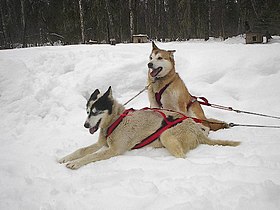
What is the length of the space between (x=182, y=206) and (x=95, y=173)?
121cm

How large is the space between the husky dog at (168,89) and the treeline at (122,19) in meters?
14.0

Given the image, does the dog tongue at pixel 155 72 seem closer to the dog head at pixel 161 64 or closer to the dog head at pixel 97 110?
the dog head at pixel 161 64

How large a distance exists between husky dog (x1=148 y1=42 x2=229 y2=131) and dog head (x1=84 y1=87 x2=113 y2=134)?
1.18m

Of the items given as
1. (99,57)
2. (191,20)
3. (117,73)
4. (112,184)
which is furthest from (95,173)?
(191,20)

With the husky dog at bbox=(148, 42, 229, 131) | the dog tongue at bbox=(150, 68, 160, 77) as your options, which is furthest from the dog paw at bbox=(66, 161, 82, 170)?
the dog tongue at bbox=(150, 68, 160, 77)

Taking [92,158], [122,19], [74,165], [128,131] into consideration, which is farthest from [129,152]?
[122,19]

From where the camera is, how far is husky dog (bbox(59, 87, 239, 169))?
330 centimetres

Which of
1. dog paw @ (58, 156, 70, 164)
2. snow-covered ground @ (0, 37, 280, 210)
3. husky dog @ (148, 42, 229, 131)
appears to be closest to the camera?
snow-covered ground @ (0, 37, 280, 210)

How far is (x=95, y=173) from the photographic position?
9.26ft

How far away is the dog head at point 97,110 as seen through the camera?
3.52 metres

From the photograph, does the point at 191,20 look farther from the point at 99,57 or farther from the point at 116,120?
the point at 116,120

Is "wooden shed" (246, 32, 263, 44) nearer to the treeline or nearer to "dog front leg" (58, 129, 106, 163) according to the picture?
the treeline

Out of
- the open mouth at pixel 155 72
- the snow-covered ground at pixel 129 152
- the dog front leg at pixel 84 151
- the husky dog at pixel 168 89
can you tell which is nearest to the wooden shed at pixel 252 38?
the snow-covered ground at pixel 129 152

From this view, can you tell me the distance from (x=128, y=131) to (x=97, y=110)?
0.53 m
